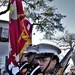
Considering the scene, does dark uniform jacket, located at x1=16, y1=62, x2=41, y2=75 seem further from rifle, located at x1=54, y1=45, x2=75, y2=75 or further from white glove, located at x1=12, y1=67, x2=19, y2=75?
rifle, located at x1=54, y1=45, x2=75, y2=75

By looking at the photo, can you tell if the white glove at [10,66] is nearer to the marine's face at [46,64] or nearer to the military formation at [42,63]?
the military formation at [42,63]

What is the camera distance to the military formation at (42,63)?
2322mm

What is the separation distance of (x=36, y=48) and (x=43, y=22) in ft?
14.2

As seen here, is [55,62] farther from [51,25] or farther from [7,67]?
[51,25]

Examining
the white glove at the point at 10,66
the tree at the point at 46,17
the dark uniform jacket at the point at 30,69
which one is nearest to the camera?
the dark uniform jacket at the point at 30,69

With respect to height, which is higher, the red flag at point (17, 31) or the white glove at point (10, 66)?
the red flag at point (17, 31)

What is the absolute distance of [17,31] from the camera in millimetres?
2541

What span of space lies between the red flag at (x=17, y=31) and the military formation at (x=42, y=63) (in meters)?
0.10

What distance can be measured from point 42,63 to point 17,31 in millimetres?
416

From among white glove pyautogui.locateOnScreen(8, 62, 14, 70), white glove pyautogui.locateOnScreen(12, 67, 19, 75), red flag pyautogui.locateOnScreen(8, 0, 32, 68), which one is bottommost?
white glove pyautogui.locateOnScreen(12, 67, 19, 75)

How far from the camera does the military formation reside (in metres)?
2.32

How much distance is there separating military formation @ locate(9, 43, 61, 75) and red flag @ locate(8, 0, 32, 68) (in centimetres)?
10

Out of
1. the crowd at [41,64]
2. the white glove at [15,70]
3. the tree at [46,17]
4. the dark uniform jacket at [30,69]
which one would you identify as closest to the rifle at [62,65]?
the crowd at [41,64]

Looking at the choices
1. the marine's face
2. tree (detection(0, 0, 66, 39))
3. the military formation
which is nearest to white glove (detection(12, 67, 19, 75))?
the military formation
